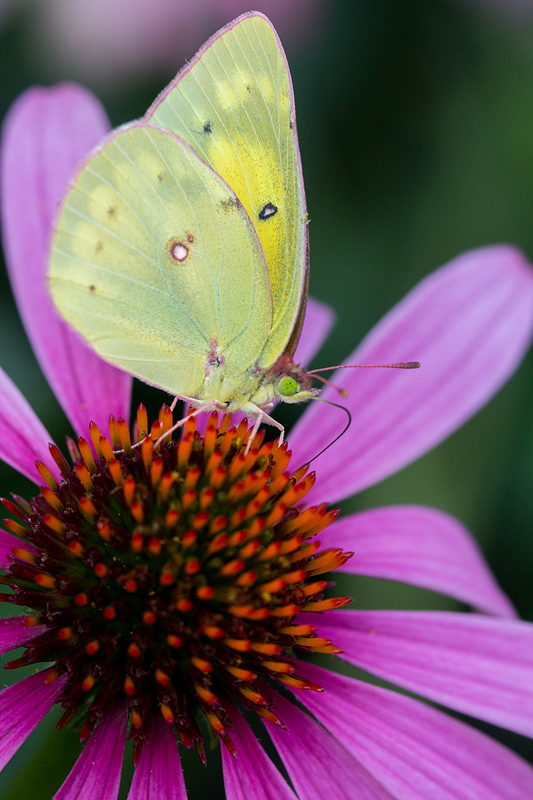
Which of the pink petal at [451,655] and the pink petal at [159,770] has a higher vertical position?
the pink petal at [451,655]

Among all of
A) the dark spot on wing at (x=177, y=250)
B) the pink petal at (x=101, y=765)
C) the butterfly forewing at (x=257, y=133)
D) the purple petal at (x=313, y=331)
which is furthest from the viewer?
the purple petal at (x=313, y=331)

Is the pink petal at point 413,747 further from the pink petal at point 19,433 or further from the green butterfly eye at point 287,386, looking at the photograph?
the pink petal at point 19,433

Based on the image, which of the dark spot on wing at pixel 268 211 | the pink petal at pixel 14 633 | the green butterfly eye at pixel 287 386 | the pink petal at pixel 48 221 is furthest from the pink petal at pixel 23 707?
the dark spot on wing at pixel 268 211

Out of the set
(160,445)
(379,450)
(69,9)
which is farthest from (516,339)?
(69,9)

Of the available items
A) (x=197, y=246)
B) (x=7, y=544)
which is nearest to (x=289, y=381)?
(x=197, y=246)

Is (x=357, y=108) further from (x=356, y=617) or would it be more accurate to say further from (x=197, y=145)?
(x=356, y=617)

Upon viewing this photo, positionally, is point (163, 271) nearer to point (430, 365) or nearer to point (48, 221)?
point (48, 221)
